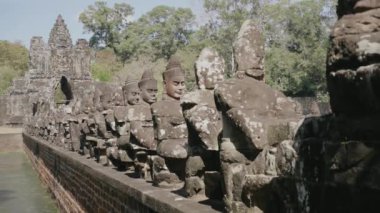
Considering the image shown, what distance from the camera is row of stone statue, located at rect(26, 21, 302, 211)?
373 centimetres

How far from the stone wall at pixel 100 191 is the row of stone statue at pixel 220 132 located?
0.80 ft

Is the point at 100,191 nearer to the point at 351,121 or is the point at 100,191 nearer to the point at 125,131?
the point at 125,131

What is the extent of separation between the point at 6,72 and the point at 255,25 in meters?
69.4

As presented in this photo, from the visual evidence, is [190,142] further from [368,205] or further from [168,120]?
[368,205]

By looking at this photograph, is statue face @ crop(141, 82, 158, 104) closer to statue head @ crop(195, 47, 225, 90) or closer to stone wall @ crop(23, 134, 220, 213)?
stone wall @ crop(23, 134, 220, 213)

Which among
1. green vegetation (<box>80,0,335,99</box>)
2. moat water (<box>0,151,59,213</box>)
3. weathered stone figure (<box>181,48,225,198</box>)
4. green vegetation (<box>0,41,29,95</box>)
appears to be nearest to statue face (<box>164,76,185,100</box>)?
weathered stone figure (<box>181,48,225,198</box>)

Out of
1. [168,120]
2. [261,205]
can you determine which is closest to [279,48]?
[168,120]

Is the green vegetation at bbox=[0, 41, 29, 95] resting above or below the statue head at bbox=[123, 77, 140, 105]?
above

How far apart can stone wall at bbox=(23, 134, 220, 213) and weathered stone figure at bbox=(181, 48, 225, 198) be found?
Answer: 0.20 meters

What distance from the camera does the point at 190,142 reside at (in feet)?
17.0

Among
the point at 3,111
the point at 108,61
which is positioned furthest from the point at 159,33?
the point at 3,111

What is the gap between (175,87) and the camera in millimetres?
6465

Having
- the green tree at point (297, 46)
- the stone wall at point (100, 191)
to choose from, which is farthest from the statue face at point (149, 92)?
the green tree at point (297, 46)

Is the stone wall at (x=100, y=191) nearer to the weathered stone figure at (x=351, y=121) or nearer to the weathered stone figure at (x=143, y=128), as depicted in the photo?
the weathered stone figure at (x=143, y=128)
